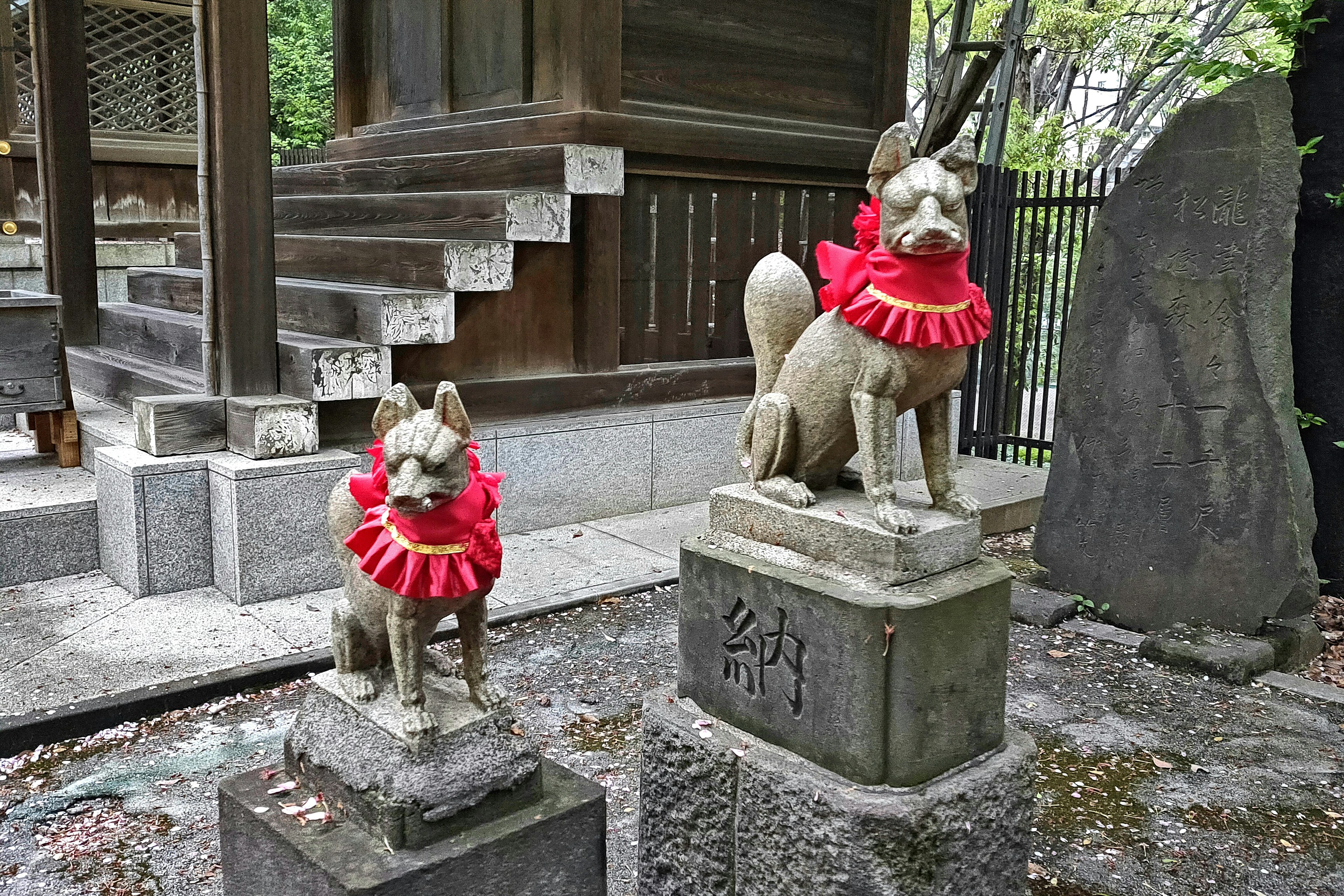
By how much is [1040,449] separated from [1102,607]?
3269mm

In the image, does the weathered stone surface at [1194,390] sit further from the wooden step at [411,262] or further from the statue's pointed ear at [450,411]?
the statue's pointed ear at [450,411]

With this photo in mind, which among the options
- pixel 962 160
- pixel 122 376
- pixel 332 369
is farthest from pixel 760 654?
pixel 122 376

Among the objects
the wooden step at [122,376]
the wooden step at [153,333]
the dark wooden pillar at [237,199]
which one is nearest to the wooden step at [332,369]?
the dark wooden pillar at [237,199]

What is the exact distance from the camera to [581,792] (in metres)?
2.74

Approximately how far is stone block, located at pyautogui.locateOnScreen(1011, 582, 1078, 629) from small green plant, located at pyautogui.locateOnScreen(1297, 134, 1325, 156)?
112 inches

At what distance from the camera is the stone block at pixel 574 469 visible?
21.6ft

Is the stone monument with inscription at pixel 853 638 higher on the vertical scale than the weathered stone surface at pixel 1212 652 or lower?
higher

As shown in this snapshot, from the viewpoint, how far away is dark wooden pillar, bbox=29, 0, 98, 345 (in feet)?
23.0

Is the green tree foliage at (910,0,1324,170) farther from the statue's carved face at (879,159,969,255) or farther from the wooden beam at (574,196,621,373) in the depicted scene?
the statue's carved face at (879,159,969,255)

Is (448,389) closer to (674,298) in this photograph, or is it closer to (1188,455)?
(1188,455)

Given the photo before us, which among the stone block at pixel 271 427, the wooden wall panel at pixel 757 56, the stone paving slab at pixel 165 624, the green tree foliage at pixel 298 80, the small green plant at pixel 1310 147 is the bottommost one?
the stone paving slab at pixel 165 624

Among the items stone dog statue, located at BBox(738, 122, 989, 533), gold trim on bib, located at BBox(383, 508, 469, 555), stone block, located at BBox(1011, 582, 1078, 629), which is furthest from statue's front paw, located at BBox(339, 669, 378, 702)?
stone block, located at BBox(1011, 582, 1078, 629)

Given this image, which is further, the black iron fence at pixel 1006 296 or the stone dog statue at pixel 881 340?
the black iron fence at pixel 1006 296

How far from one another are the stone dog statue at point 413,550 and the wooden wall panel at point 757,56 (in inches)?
197
